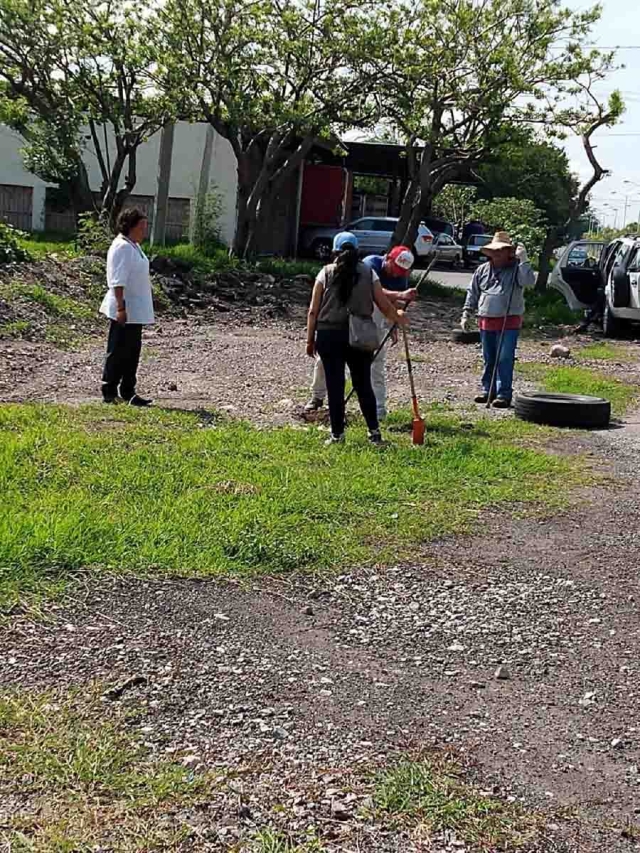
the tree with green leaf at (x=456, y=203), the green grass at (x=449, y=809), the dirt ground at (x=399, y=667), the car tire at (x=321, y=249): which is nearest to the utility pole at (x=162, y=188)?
the car tire at (x=321, y=249)

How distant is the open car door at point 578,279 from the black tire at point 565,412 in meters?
11.8

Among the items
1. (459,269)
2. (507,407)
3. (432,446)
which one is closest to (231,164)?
(459,269)

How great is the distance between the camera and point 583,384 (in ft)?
44.2

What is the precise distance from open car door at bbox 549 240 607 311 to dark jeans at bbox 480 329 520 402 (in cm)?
1100

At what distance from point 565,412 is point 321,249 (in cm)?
2797

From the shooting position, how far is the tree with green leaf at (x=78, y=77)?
24.5 meters

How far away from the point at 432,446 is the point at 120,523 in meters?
3.46

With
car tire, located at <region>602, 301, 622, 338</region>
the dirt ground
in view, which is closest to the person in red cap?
the dirt ground

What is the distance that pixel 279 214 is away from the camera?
38.0 meters

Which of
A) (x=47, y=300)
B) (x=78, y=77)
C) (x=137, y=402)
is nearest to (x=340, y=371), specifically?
(x=137, y=402)

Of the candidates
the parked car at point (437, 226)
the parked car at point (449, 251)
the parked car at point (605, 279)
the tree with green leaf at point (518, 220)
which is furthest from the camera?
the parked car at point (437, 226)

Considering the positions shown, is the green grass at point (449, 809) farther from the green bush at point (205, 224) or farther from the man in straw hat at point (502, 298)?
the green bush at point (205, 224)

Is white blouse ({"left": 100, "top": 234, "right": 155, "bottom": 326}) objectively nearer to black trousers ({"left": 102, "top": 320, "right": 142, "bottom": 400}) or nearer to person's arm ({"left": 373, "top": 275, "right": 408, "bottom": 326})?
black trousers ({"left": 102, "top": 320, "right": 142, "bottom": 400})

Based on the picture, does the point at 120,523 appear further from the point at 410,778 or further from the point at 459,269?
the point at 459,269
